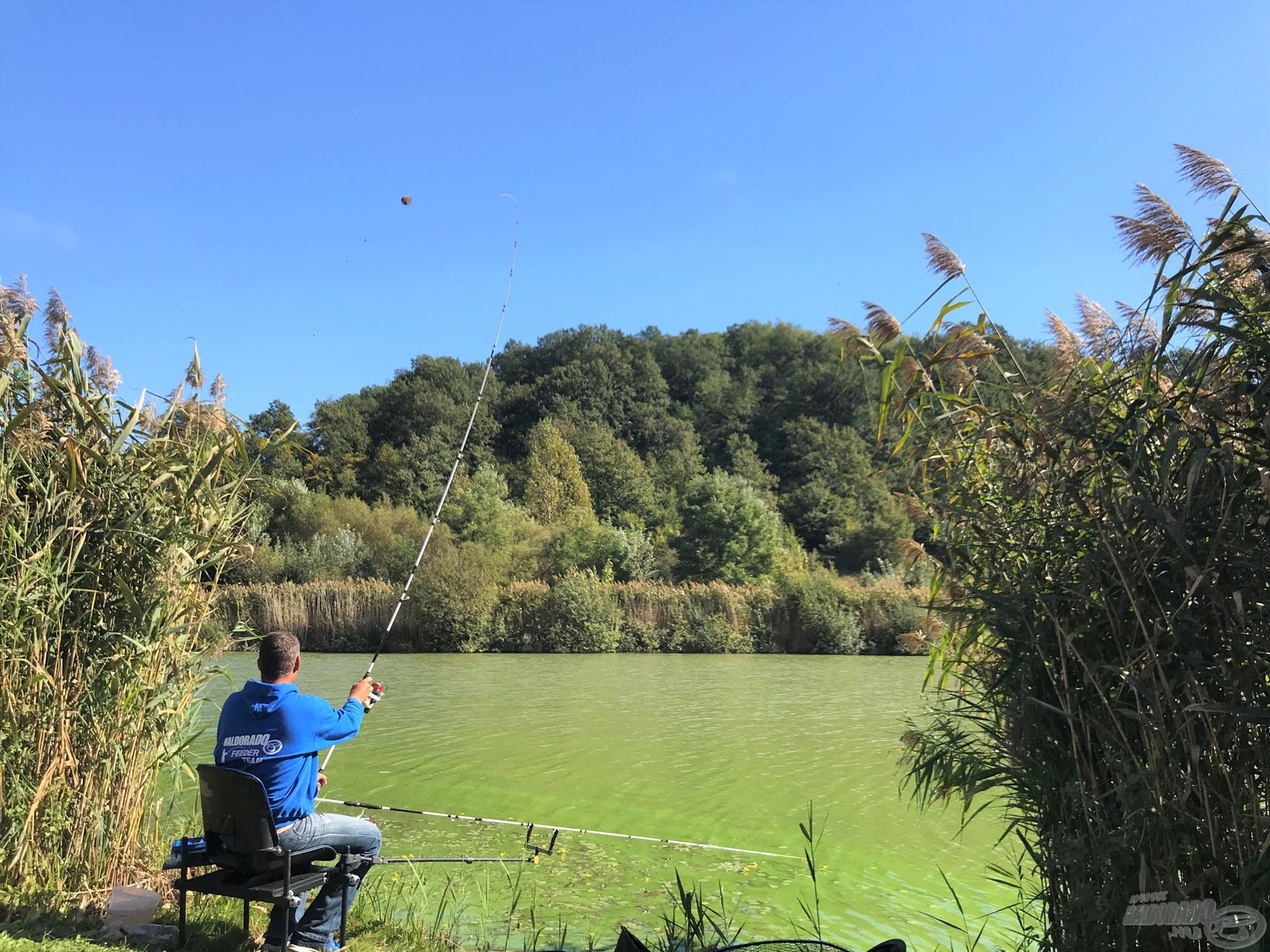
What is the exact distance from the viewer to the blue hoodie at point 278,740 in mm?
3496

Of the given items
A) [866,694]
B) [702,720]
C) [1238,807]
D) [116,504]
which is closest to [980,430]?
[1238,807]

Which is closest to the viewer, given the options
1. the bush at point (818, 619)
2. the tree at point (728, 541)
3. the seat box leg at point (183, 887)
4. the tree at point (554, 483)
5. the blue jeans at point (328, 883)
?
the seat box leg at point (183, 887)

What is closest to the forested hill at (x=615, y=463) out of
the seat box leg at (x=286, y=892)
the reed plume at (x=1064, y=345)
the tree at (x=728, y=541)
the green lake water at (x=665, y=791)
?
the tree at (x=728, y=541)

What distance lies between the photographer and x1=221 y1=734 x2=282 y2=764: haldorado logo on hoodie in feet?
11.5

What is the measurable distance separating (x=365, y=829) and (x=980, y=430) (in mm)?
2794

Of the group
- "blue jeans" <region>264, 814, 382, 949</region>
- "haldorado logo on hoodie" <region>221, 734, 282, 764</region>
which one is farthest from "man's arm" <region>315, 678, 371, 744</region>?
"blue jeans" <region>264, 814, 382, 949</region>

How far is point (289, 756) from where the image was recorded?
3.51 meters

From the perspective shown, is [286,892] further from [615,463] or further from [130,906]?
[615,463]

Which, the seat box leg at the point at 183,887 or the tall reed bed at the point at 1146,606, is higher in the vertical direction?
the tall reed bed at the point at 1146,606

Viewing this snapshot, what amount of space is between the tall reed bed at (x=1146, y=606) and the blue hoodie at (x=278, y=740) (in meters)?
2.37

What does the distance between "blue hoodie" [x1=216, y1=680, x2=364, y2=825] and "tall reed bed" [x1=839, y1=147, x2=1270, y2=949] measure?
237 centimetres

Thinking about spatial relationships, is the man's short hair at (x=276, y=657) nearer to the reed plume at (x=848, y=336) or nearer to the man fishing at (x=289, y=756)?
the man fishing at (x=289, y=756)

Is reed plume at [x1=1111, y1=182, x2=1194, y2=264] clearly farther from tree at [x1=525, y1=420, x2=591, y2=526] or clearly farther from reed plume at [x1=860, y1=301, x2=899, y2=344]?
tree at [x1=525, y1=420, x2=591, y2=526]

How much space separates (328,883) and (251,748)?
0.60 metres
